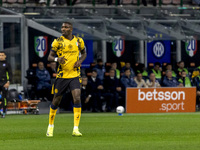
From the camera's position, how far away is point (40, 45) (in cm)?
2656

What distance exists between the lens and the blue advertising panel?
99.0ft

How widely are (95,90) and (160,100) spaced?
2.45 metres

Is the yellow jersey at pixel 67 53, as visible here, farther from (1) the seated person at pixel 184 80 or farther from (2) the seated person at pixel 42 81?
(1) the seated person at pixel 184 80

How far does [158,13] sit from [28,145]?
743 inches

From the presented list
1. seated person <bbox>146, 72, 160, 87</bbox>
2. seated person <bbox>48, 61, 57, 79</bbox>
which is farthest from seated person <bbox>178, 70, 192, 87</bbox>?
seated person <bbox>48, 61, 57, 79</bbox>

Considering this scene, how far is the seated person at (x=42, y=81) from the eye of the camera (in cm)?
2461

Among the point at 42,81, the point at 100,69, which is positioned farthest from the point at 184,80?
the point at 42,81

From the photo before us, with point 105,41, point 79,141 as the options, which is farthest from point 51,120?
point 105,41

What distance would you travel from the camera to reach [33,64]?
982 inches

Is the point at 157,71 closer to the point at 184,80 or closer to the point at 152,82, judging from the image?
the point at 184,80

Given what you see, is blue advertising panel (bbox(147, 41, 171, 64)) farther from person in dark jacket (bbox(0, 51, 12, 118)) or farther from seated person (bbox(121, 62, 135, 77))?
person in dark jacket (bbox(0, 51, 12, 118))

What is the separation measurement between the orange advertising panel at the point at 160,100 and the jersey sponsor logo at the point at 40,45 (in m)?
4.37

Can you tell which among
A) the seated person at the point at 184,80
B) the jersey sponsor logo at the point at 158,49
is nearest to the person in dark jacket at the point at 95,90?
the seated person at the point at 184,80

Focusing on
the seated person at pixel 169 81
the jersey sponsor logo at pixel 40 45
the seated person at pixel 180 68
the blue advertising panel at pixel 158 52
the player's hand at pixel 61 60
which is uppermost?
the player's hand at pixel 61 60
